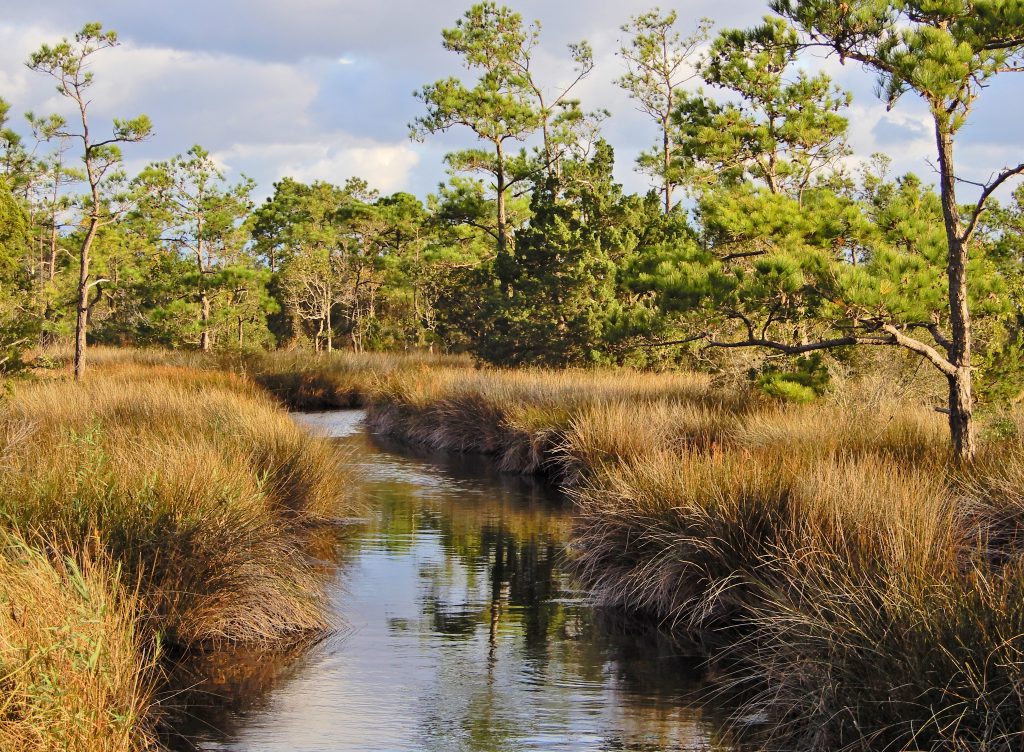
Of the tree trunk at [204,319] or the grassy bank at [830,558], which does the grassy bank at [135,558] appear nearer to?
the grassy bank at [830,558]

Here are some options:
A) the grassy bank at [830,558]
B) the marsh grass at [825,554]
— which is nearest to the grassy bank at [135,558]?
the marsh grass at [825,554]

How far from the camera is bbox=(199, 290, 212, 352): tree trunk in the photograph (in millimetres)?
34594

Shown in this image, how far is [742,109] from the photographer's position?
16.6 metres

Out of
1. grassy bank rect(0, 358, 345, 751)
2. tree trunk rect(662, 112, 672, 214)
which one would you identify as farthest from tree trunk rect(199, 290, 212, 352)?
grassy bank rect(0, 358, 345, 751)

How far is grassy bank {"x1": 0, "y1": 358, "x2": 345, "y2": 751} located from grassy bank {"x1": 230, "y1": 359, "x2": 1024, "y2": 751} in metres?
2.60

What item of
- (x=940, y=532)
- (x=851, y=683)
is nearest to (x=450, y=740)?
(x=851, y=683)

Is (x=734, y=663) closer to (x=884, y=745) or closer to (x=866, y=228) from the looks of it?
(x=884, y=745)

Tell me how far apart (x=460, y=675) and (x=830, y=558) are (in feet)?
7.56

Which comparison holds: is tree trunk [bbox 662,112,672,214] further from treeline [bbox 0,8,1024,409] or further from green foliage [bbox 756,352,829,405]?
green foliage [bbox 756,352,829,405]

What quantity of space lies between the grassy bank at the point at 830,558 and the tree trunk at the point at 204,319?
22973mm

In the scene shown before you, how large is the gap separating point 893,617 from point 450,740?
2.24m

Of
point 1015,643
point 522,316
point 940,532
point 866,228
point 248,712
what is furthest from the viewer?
point 522,316

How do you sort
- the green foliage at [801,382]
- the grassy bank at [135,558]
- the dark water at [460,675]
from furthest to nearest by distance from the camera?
the green foliage at [801,382] → the dark water at [460,675] → the grassy bank at [135,558]

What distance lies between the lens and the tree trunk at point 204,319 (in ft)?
113
